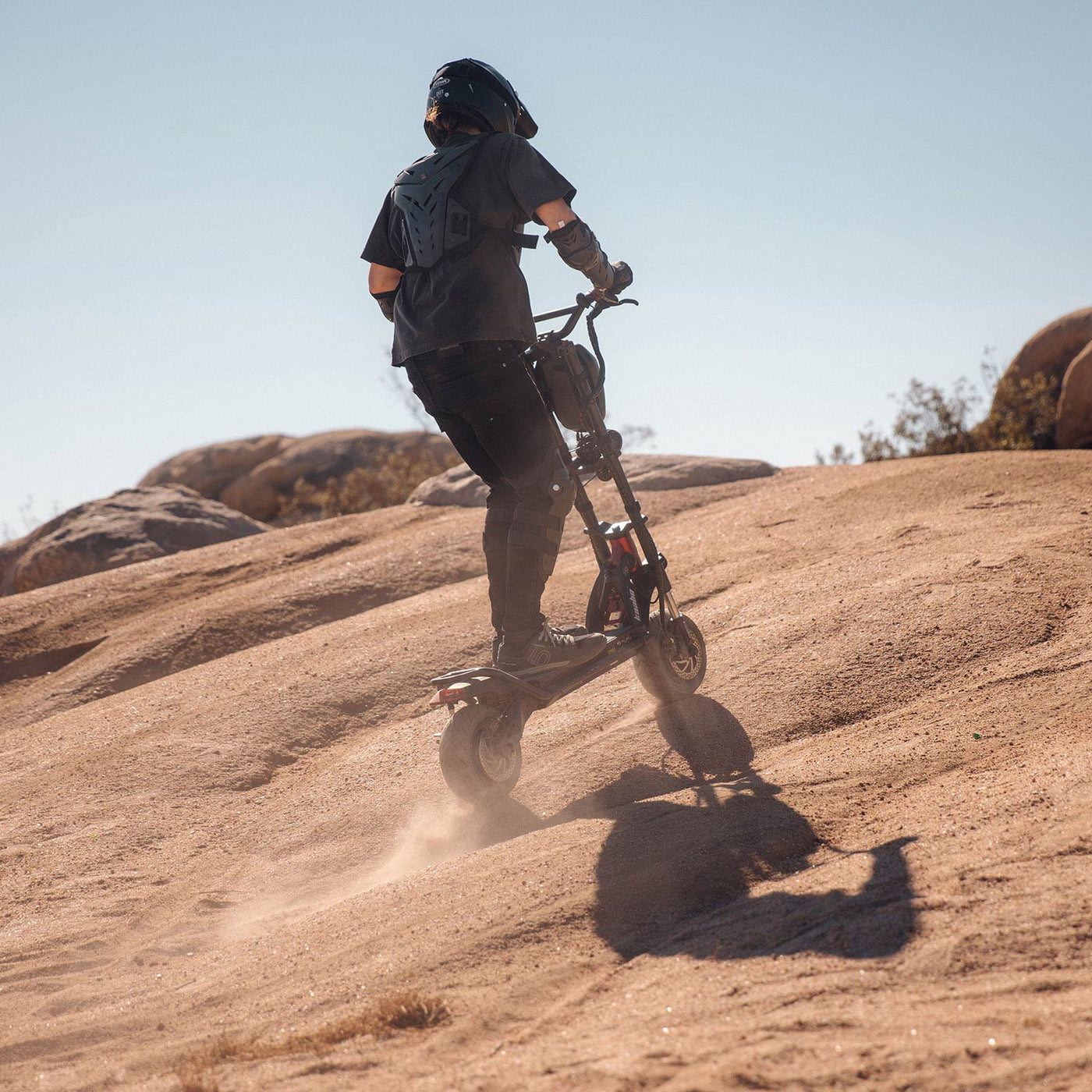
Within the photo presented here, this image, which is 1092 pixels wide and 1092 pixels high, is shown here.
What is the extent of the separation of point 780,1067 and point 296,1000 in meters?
1.27

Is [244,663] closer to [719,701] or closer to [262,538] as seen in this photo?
[719,701]

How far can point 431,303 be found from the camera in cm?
372

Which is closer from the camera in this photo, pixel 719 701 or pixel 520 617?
pixel 520 617

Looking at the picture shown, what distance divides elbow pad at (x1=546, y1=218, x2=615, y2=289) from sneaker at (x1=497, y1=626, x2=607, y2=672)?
4.68ft

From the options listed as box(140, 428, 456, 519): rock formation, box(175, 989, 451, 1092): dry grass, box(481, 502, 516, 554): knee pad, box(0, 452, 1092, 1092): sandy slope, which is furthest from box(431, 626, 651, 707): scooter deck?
box(140, 428, 456, 519): rock formation

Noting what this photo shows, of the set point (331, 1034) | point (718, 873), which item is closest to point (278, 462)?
point (718, 873)

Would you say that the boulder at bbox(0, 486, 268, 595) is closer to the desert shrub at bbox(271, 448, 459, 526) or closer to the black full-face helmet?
the desert shrub at bbox(271, 448, 459, 526)

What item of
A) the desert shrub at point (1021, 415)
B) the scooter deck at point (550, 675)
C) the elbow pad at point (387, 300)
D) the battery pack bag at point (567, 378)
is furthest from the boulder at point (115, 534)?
the desert shrub at point (1021, 415)

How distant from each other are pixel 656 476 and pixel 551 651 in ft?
21.7

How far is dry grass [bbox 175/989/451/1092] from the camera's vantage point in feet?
7.66

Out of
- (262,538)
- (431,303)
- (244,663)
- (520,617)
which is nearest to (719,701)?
(520,617)

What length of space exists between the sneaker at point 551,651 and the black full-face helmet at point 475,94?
6.44 ft

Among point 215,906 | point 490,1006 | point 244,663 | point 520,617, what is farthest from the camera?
point 244,663

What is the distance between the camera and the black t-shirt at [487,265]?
365 cm
